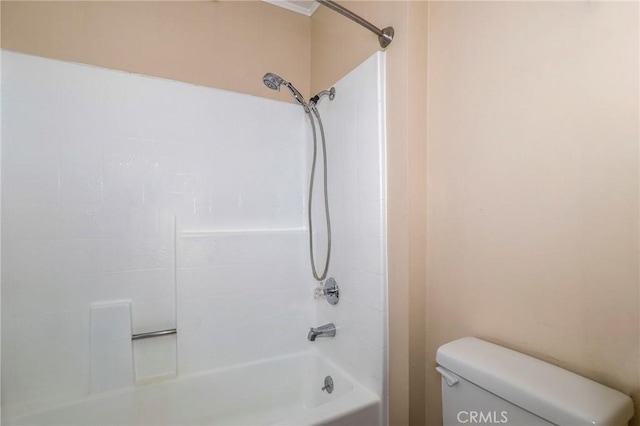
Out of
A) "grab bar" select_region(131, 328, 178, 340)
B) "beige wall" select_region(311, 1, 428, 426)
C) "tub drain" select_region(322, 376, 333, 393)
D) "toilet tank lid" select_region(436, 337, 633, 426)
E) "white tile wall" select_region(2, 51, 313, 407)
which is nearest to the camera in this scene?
"toilet tank lid" select_region(436, 337, 633, 426)

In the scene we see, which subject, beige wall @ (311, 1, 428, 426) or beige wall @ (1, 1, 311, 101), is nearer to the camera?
beige wall @ (311, 1, 428, 426)

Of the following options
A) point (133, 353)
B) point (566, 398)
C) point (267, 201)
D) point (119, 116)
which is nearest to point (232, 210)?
point (267, 201)

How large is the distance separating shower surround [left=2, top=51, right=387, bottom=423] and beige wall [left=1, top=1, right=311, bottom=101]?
0.23ft

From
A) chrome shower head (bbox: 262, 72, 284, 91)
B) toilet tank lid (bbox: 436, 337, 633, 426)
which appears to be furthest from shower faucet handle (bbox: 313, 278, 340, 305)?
chrome shower head (bbox: 262, 72, 284, 91)

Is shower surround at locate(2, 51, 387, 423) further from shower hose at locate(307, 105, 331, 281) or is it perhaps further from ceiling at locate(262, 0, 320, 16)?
ceiling at locate(262, 0, 320, 16)

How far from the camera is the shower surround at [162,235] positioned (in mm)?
1246

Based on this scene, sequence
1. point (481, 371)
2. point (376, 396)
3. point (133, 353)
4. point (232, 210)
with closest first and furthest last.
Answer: point (481, 371)
point (376, 396)
point (133, 353)
point (232, 210)

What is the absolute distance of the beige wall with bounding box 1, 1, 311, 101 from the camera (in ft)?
4.25

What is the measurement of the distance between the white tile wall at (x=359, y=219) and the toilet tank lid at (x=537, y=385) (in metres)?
0.39

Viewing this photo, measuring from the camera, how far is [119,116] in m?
1.40

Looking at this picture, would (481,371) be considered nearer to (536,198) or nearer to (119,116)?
(536,198)

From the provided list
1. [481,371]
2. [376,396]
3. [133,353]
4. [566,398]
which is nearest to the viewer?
[566,398]

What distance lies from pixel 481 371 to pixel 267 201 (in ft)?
4.17

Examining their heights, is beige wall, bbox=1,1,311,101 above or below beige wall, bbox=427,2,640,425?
above
